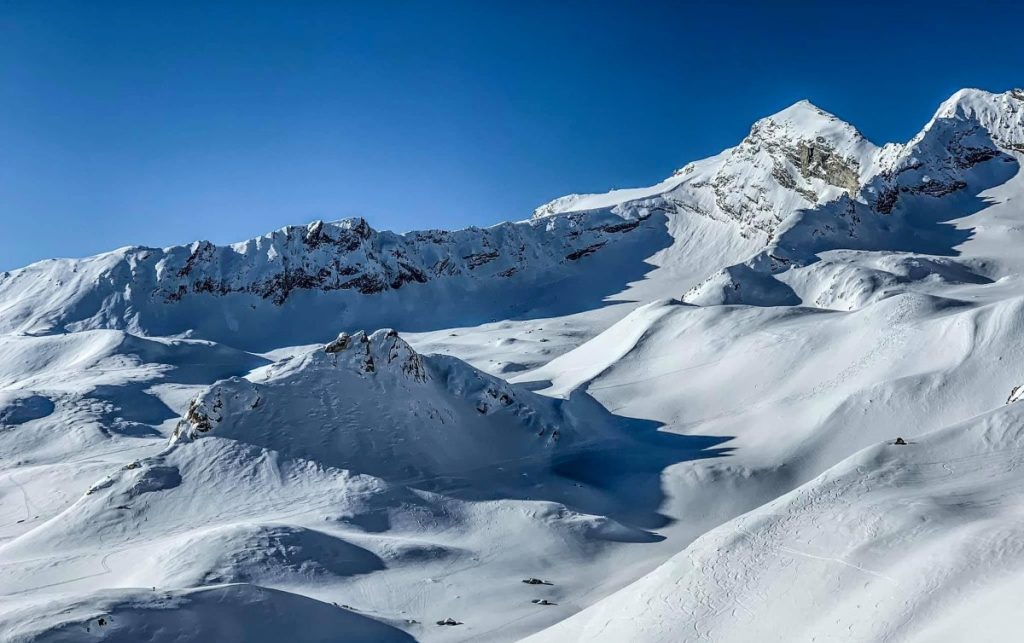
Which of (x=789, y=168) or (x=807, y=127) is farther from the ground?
(x=807, y=127)

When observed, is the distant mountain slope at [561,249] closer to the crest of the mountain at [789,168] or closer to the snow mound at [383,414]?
the crest of the mountain at [789,168]

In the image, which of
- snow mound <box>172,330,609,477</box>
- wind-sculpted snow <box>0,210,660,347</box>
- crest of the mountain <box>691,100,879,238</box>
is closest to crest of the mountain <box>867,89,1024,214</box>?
crest of the mountain <box>691,100,879,238</box>

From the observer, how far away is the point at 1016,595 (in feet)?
35.4

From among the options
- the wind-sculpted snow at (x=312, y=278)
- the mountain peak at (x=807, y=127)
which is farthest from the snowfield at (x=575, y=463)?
the mountain peak at (x=807, y=127)

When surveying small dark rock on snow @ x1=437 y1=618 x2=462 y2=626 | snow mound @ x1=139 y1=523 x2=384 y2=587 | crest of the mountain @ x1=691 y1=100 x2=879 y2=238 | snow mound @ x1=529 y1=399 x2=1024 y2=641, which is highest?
crest of the mountain @ x1=691 y1=100 x2=879 y2=238

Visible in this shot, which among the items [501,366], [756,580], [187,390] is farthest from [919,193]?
[756,580]

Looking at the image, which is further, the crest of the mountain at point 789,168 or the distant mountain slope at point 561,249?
the crest of the mountain at point 789,168

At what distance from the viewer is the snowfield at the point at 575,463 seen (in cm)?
1481

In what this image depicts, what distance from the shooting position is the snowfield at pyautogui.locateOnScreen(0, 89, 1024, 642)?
1481 cm

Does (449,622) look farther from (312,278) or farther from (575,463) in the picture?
(312,278)

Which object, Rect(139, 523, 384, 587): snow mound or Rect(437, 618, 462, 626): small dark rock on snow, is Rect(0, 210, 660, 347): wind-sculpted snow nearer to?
Rect(139, 523, 384, 587): snow mound

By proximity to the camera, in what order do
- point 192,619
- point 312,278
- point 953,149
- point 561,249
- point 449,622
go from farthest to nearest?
point 561,249, point 312,278, point 953,149, point 449,622, point 192,619

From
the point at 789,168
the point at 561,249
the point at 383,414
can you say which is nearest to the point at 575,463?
the point at 383,414

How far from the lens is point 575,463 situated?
Answer: 122ft
